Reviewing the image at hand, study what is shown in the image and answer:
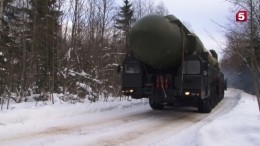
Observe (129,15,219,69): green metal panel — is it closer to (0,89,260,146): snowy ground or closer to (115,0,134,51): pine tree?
(0,89,260,146): snowy ground

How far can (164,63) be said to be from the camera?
1391 centimetres

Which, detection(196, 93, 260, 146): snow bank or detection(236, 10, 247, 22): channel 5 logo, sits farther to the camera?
detection(236, 10, 247, 22): channel 5 logo

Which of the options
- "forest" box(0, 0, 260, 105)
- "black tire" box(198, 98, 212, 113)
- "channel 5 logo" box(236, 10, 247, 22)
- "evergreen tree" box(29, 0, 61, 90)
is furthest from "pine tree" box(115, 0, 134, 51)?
"channel 5 logo" box(236, 10, 247, 22)

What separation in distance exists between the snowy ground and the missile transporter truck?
97 cm

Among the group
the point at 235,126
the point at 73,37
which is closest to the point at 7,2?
the point at 73,37

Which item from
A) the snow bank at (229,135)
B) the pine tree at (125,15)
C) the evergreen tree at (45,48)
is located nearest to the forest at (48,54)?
the evergreen tree at (45,48)

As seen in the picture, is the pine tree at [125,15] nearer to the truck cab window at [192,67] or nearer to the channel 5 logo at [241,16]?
the truck cab window at [192,67]

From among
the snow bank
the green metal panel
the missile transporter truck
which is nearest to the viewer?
the snow bank

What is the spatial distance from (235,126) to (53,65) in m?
11.4

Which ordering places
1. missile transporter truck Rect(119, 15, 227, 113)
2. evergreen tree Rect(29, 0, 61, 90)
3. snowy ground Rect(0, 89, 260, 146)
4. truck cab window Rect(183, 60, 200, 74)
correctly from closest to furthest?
snowy ground Rect(0, 89, 260, 146) < missile transporter truck Rect(119, 15, 227, 113) < truck cab window Rect(183, 60, 200, 74) < evergreen tree Rect(29, 0, 61, 90)

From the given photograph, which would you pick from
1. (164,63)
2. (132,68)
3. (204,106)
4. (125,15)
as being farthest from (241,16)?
(125,15)

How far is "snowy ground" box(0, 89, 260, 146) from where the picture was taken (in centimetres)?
828

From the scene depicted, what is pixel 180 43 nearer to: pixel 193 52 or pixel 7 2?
pixel 193 52

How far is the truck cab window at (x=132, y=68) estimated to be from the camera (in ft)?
48.2
